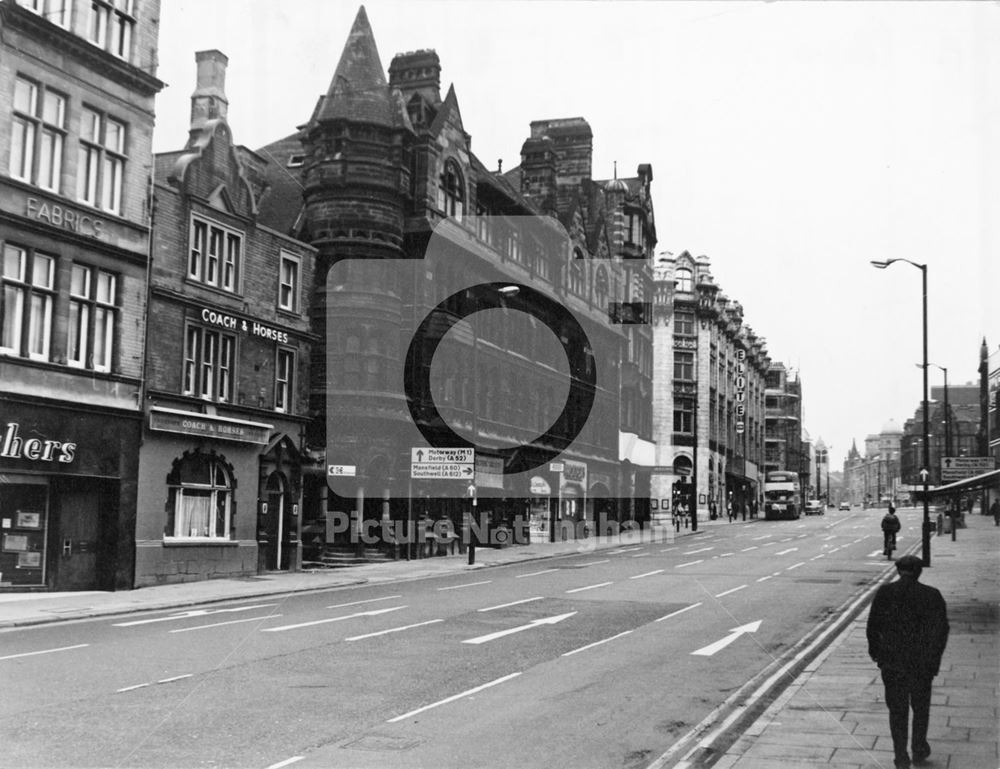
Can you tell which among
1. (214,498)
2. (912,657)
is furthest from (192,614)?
(912,657)

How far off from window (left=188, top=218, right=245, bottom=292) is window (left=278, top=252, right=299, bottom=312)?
7.28 feet

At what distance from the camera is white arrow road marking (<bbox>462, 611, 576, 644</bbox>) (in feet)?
58.9

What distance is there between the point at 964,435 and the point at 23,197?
15844cm

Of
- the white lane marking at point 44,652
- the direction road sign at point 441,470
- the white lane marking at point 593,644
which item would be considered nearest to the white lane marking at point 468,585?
the direction road sign at point 441,470

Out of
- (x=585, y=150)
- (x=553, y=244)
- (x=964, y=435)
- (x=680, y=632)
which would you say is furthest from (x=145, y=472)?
(x=964, y=435)

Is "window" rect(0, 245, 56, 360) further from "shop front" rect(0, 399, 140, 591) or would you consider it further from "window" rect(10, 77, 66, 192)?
"window" rect(10, 77, 66, 192)

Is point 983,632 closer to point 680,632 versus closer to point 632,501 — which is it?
point 680,632

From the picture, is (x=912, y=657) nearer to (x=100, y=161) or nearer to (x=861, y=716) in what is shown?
(x=861, y=716)

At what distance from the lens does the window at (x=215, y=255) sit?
30.9 m

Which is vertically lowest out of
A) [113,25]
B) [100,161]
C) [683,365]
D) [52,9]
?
[100,161]

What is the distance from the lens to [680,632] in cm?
1950

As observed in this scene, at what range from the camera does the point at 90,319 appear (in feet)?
88.3

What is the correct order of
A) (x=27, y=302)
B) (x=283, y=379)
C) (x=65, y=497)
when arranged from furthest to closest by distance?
(x=283, y=379)
(x=65, y=497)
(x=27, y=302)

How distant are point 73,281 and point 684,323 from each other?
240 feet
